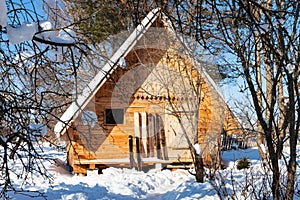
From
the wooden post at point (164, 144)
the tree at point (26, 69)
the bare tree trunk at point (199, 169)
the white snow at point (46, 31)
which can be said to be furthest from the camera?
the wooden post at point (164, 144)

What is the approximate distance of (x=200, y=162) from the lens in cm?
708

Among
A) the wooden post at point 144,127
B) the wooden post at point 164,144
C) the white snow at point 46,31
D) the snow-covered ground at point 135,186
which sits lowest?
the snow-covered ground at point 135,186

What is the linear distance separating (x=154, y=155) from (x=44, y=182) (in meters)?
3.04

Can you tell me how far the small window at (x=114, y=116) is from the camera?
29.2 feet

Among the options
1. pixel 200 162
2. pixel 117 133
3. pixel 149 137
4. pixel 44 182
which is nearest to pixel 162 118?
pixel 149 137

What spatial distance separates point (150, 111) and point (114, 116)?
1.04 meters

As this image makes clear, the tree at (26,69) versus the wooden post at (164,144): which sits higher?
the tree at (26,69)

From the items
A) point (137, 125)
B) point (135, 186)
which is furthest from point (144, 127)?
point (135, 186)

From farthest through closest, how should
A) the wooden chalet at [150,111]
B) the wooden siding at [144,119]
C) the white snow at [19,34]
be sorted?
the wooden siding at [144,119] < the wooden chalet at [150,111] < the white snow at [19,34]

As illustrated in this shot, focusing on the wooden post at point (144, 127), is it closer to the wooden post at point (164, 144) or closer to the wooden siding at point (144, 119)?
the wooden siding at point (144, 119)

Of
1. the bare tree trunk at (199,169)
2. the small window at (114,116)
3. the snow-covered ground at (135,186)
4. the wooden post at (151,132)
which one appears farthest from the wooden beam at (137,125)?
the bare tree trunk at (199,169)

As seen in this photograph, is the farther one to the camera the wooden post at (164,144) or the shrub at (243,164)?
the wooden post at (164,144)

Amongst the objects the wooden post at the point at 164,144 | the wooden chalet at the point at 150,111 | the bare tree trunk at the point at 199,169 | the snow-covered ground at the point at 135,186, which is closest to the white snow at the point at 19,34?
the snow-covered ground at the point at 135,186

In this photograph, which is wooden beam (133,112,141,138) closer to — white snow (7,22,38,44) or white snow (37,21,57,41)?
white snow (37,21,57,41)
